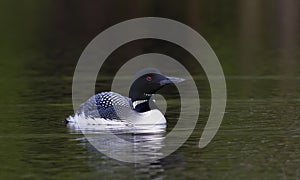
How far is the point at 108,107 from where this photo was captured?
665 inches

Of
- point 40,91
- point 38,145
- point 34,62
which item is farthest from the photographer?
point 34,62

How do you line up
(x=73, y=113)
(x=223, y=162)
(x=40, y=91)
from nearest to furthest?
(x=223, y=162)
(x=73, y=113)
(x=40, y=91)

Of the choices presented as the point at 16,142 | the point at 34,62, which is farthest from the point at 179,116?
the point at 34,62

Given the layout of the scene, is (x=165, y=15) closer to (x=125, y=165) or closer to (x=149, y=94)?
(x=149, y=94)

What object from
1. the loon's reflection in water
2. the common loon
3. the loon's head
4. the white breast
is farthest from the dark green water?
the loon's head

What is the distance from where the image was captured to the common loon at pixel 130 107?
16.7m

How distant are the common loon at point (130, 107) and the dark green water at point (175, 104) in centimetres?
48

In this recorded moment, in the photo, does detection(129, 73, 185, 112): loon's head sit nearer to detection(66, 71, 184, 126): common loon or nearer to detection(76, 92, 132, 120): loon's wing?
detection(66, 71, 184, 126): common loon

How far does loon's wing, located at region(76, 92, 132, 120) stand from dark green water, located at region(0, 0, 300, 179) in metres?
0.52

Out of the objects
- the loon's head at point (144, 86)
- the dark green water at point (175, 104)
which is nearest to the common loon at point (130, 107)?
the loon's head at point (144, 86)

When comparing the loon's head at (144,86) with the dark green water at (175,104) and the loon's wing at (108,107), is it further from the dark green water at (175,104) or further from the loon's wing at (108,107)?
the dark green water at (175,104)

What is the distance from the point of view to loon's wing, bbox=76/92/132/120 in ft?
55.0

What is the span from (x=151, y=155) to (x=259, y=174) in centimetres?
191

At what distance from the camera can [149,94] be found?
1697cm
